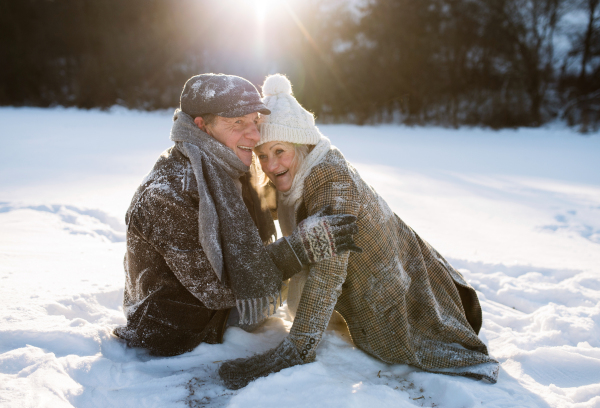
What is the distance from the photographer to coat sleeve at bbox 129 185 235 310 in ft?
6.91

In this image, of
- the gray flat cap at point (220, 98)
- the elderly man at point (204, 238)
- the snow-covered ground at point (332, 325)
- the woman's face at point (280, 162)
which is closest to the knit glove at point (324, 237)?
the elderly man at point (204, 238)

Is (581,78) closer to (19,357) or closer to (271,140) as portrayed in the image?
(271,140)

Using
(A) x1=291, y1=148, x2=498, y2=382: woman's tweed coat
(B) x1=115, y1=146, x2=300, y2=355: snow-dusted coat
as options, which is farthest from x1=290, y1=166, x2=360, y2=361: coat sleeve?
(B) x1=115, y1=146, x2=300, y2=355: snow-dusted coat

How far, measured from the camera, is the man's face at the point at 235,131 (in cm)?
232

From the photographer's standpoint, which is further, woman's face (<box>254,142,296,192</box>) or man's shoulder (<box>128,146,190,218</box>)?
woman's face (<box>254,142,296,192</box>)

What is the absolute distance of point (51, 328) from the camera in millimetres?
2318

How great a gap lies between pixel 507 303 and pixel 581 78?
13011mm

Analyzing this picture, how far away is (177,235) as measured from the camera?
2115mm

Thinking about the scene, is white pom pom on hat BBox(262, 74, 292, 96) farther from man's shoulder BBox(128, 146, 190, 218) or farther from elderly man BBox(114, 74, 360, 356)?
man's shoulder BBox(128, 146, 190, 218)

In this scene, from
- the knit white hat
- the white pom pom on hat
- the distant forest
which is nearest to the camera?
the knit white hat

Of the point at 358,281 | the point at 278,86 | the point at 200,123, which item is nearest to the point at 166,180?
the point at 200,123

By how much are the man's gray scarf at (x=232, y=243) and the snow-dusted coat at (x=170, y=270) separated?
0.07m

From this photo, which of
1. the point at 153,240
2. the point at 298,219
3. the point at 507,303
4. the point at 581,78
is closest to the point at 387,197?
the point at 507,303

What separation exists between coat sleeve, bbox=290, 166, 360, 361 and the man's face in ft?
1.46
